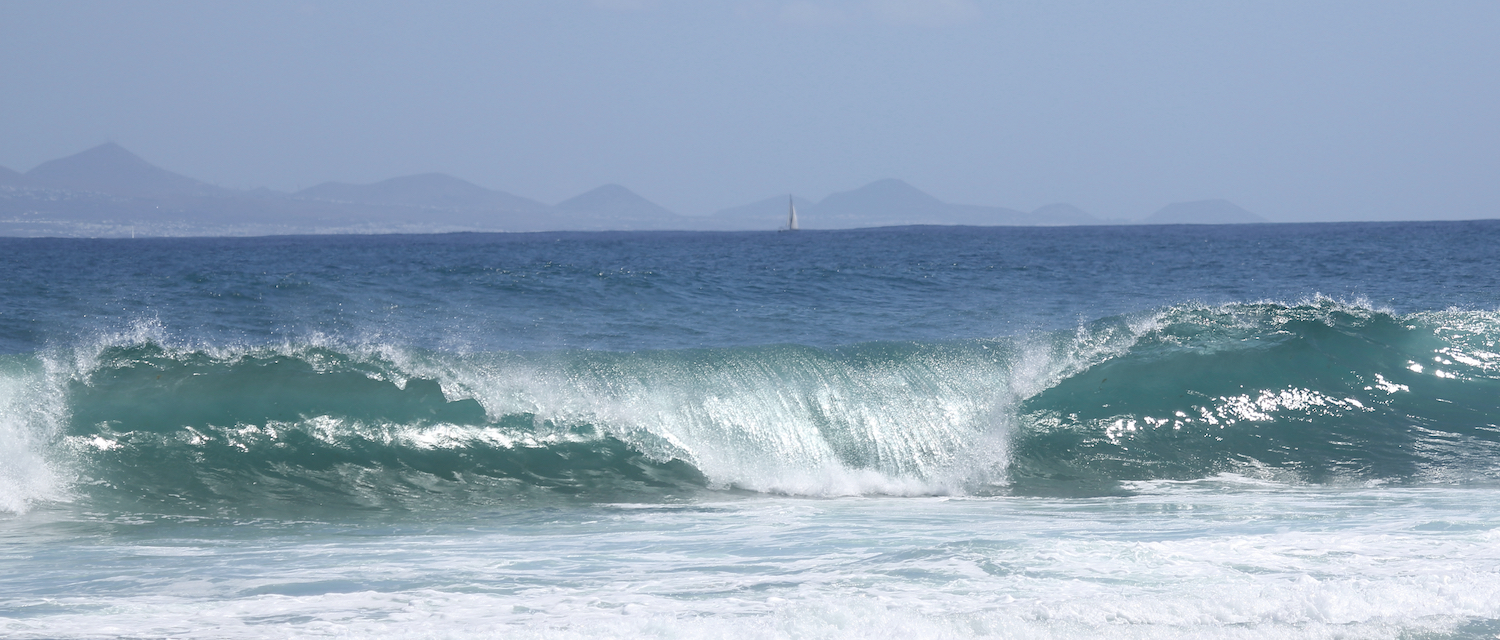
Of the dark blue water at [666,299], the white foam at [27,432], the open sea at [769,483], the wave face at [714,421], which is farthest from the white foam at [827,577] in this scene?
the dark blue water at [666,299]

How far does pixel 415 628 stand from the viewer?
450cm

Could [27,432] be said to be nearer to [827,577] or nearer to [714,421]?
[714,421]

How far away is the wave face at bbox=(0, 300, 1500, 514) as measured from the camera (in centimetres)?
836

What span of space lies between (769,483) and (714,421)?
1250 mm

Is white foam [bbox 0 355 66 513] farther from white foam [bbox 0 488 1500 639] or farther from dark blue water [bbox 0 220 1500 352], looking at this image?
dark blue water [bbox 0 220 1500 352]

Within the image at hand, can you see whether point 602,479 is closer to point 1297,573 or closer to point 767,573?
point 767,573

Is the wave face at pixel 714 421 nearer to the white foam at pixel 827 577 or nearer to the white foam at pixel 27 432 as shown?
the white foam at pixel 27 432

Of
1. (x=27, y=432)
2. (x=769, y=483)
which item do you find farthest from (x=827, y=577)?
(x=27, y=432)

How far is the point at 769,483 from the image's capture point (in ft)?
27.5

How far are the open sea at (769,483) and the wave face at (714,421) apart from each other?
4cm

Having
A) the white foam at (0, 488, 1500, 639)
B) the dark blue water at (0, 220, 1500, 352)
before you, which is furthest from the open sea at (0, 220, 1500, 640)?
the dark blue water at (0, 220, 1500, 352)

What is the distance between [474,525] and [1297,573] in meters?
4.98

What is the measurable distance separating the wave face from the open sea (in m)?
0.04

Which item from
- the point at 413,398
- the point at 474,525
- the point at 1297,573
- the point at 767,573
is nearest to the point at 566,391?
the point at 413,398
